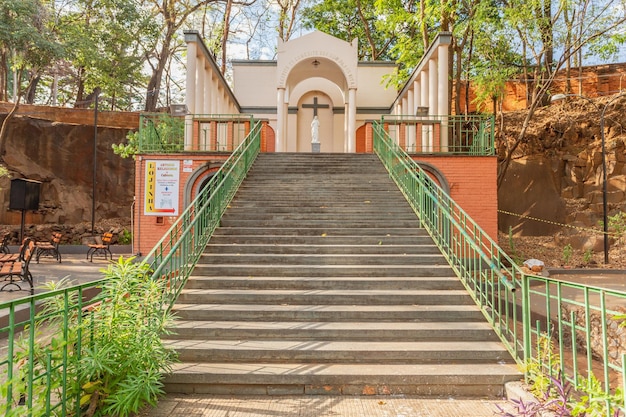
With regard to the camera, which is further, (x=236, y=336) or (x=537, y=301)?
(x=537, y=301)

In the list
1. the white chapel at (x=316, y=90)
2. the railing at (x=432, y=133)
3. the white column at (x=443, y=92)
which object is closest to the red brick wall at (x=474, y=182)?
the railing at (x=432, y=133)

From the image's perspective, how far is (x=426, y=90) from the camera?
14.7 meters

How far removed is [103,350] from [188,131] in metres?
9.84

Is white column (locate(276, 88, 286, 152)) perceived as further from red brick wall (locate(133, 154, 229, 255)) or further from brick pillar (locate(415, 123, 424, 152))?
brick pillar (locate(415, 123, 424, 152))

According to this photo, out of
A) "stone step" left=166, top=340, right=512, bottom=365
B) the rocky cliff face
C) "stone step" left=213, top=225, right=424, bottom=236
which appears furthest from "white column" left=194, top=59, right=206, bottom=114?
the rocky cliff face

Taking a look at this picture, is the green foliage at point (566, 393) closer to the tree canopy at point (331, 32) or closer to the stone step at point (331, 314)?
the stone step at point (331, 314)

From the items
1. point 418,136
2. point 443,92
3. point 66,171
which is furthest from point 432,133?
point 66,171

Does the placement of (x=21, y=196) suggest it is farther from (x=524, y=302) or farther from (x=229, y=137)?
(x=524, y=302)

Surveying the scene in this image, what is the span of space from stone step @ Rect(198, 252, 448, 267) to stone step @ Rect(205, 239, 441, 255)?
240 mm

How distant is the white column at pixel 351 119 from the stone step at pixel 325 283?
409 inches

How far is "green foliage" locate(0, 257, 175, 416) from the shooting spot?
318 cm

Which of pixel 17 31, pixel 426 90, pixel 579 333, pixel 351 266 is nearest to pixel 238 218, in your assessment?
pixel 351 266

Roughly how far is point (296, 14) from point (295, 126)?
10553 mm

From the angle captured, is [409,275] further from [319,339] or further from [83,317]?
[83,317]
